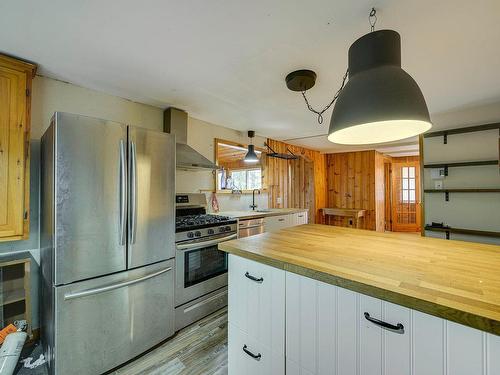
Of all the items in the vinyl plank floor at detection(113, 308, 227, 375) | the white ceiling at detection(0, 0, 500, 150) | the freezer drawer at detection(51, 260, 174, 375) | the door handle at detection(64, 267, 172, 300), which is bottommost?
the vinyl plank floor at detection(113, 308, 227, 375)

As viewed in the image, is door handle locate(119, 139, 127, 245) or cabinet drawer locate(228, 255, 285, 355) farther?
door handle locate(119, 139, 127, 245)

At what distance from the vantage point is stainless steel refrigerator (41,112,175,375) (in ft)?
5.31

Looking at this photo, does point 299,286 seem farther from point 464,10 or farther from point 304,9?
point 464,10

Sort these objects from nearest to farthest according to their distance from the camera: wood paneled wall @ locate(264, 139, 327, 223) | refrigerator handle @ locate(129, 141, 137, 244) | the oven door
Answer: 1. refrigerator handle @ locate(129, 141, 137, 244)
2. the oven door
3. wood paneled wall @ locate(264, 139, 327, 223)

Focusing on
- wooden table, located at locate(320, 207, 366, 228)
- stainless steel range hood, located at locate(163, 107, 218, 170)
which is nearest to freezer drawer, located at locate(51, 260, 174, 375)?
stainless steel range hood, located at locate(163, 107, 218, 170)

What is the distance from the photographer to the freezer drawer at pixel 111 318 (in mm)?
1615

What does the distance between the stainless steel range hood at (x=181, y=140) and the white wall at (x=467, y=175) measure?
10.8 ft

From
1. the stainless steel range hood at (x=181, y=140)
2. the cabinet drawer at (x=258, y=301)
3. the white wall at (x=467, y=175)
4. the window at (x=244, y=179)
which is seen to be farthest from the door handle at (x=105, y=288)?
the white wall at (x=467, y=175)

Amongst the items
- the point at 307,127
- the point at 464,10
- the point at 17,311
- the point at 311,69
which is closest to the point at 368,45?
the point at 464,10

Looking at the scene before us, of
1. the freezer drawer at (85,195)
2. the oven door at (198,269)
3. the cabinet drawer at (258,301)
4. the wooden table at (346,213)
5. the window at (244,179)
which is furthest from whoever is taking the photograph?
the wooden table at (346,213)

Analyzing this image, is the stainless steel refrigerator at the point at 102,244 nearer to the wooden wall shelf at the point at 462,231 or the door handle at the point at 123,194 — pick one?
the door handle at the point at 123,194

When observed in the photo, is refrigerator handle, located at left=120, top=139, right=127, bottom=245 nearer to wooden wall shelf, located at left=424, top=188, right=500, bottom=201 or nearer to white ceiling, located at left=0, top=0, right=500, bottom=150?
white ceiling, located at left=0, top=0, right=500, bottom=150

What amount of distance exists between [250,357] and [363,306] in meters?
0.87

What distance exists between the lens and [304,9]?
4.45 ft
